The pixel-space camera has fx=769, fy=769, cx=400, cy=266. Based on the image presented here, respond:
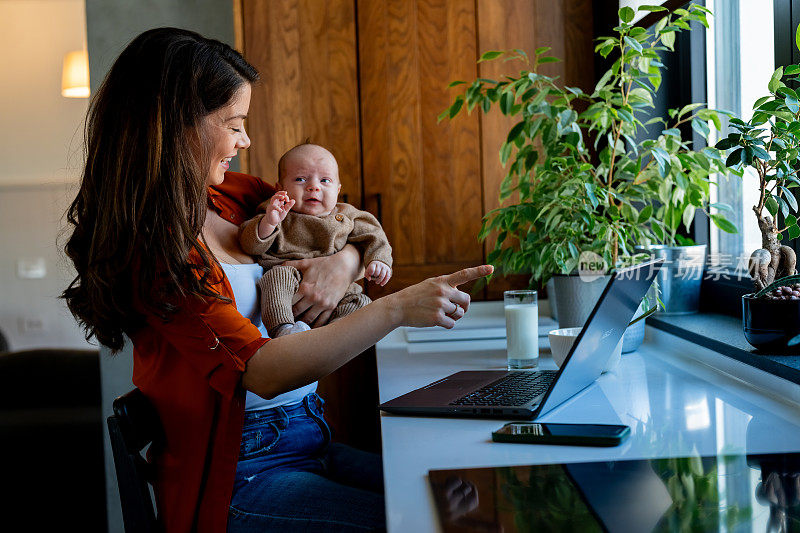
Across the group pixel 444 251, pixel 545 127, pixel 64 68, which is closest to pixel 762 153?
pixel 545 127

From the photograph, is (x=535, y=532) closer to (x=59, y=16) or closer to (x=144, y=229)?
(x=144, y=229)

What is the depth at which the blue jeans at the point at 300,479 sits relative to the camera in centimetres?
119

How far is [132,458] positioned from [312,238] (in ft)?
2.48

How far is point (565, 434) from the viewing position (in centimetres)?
109

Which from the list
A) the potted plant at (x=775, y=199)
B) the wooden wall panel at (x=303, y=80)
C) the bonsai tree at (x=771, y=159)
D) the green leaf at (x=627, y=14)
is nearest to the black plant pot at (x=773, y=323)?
the potted plant at (x=775, y=199)

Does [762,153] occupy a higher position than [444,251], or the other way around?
[762,153]

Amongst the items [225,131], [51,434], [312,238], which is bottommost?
A: [51,434]

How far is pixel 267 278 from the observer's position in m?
1.59

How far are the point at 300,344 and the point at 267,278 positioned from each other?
0.40 metres

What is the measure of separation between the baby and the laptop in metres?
0.37

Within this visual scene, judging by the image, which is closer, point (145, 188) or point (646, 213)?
point (145, 188)

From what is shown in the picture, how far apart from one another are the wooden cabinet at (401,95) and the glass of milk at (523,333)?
0.85 meters

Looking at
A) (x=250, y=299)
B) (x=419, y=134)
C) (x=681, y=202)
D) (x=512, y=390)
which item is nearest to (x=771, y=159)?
(x=681, y=202)

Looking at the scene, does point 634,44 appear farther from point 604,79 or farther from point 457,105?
point 457,105
